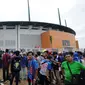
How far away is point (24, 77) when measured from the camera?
33.5 ft

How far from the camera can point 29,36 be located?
33.8 metres

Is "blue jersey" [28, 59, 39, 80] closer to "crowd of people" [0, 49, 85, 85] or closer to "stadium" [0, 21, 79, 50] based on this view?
"crowd of people" [0, 49, 85, 85]

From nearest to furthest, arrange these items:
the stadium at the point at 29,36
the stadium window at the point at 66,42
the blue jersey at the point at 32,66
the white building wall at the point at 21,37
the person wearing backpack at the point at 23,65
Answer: the blue jersey at the point at 32,66 < the person wearing backpack at the point at 23,65 < the stadium at the point at 29,36 < the white building wall at the point at 21,37 < the stadium window at the point at 66,42

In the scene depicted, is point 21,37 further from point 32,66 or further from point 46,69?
point 32,66

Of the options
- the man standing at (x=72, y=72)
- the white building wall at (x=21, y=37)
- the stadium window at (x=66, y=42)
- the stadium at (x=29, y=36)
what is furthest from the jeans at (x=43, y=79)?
the stadium window at (x=66, y=42)

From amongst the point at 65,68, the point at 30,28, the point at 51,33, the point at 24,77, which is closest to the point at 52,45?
the point at 51,33

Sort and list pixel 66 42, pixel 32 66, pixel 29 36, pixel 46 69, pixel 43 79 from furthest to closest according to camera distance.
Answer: pixel 66 42
pixel 29 36
pixel 43 79
pixel 46 69
pixel 32 66

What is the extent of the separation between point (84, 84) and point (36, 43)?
29.9 m

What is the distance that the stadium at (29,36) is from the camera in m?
32.6

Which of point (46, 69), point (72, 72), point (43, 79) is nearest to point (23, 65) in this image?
point (43, 79)

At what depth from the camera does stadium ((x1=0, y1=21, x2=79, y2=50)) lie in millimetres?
32625

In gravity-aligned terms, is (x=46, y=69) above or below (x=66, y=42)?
below

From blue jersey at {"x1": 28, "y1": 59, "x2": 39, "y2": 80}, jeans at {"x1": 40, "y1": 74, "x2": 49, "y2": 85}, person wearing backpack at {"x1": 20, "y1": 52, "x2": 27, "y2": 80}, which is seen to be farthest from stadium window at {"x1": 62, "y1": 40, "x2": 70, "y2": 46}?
blue jersey at {"x1": 28, "y1": 59, "x2": 39, "y2": 80}

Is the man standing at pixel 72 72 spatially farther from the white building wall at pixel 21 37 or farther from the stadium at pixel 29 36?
the white building wall at pixel 21 37
